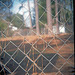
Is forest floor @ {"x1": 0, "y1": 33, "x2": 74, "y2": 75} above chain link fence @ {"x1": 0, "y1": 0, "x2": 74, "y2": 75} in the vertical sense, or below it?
below

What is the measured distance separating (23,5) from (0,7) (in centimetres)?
31

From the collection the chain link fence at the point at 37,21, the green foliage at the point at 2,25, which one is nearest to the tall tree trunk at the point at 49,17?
the chain link fence at the point at 37,21

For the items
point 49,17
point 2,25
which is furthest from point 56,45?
point 2,25

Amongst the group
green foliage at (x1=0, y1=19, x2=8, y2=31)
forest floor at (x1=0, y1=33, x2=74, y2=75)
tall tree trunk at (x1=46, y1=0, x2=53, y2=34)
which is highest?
tall tree trunk at (x1=46, y1=0, x2=53, y2=34)

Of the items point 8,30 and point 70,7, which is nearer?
A: point 70,7

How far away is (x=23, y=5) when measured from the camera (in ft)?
3.09

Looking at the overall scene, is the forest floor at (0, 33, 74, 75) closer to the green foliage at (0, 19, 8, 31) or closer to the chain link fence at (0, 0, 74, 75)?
the chain link fence at (0, 0, 74, 75)

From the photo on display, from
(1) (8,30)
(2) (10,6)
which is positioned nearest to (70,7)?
(2) (10,6)

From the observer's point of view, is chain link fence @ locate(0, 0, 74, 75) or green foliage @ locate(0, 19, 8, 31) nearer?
chain link fence @ locate(0, 0, 74, 75)

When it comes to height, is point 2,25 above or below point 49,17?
below

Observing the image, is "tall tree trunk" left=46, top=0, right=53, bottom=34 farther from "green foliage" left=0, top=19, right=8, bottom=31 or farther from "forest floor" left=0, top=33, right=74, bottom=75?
"green foliage" left=0, top=19, right=8, bottom=31

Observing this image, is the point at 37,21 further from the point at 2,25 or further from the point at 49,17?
the point at 2,25

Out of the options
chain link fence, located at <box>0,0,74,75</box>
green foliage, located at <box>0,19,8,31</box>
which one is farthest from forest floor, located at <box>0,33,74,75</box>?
green foliage, located at <box>0,19,8,31</box>

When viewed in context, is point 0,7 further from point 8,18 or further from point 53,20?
point 53,20
